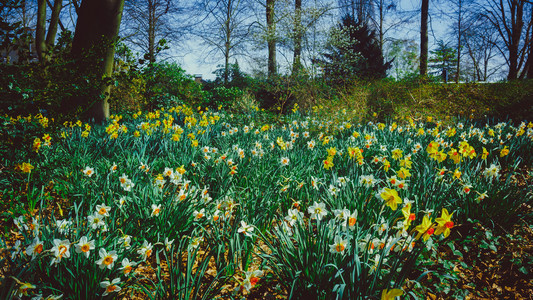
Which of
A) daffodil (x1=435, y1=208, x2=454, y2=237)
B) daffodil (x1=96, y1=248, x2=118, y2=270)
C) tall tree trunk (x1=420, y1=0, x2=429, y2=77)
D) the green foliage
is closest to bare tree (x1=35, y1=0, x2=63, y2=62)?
the green foliage

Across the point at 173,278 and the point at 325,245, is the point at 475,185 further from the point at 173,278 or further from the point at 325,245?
the point at 173,278

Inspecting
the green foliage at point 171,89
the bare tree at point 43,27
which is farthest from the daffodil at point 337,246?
the bare tree at point 43,27

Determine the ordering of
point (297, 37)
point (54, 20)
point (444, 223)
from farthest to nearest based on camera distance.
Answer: point (297, 37), point (54, 20), point (444, 223)

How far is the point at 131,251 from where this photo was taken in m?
1.67

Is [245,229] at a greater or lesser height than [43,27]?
lesser

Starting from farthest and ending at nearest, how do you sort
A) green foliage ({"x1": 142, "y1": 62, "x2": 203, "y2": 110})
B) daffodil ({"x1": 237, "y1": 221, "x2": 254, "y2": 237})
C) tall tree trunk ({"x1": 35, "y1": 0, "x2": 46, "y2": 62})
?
tall tree trunk ({"x1": 35, "y1": 0, "x2": 46, "y2": 62}) < green foliage ({"x1": 142, "y1": 62, "x2": 203, "y2": 110}) < daffodil ({"x1": 237, "y1": 221, "x2": 254, "y2": 237})

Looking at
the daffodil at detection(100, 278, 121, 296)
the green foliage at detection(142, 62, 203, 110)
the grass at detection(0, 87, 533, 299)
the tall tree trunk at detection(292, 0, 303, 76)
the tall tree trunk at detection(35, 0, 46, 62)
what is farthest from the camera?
the tall tree trunk at detection(292, 0, 303, 76)

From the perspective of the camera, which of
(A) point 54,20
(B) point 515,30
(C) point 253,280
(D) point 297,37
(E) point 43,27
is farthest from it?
(B) point 515,30

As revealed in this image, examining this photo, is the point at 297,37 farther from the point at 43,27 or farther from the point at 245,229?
the point at 245,229

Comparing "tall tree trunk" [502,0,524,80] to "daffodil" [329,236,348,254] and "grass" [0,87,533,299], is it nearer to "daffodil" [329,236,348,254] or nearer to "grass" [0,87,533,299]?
"grass" [0,87,533,299]

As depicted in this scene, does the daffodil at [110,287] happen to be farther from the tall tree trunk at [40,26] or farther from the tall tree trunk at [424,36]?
the tall tree trunk at [40,26]

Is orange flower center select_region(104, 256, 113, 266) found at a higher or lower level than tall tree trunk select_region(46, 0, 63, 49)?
lower

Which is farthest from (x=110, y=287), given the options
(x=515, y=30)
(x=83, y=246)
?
(x=515, y=30)

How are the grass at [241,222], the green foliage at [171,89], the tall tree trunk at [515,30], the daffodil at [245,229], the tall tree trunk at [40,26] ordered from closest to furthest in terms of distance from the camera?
the grass at [241,222]
the daffodil at [245,229]
the green foliage at [171,89]
the tall tree trunk at [40,26]
the tall tree trunk at [515,30]
